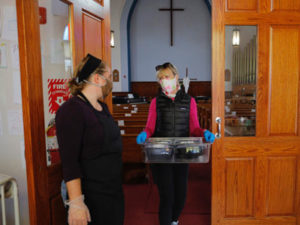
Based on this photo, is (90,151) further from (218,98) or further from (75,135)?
(218,98)

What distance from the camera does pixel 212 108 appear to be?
7.21 feet

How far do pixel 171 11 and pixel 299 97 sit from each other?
376 inches

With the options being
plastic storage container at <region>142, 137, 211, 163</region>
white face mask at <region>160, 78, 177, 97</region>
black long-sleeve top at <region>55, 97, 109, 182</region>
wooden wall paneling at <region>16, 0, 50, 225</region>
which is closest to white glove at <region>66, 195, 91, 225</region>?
black long-sleeve top at <region>55, 97, 109, 182</region>

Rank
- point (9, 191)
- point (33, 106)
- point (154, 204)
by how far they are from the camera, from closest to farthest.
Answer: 1. point (33, 106)
2. point (9, 191)
3. point (154, 204)

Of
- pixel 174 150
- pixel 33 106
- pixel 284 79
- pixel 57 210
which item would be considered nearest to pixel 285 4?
pixel 284 79

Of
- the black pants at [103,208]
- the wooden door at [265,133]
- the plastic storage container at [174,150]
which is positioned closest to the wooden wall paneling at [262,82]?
the wooden door at [265,133]

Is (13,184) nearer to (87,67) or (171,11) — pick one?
(87,67)

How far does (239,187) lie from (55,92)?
1710 mm

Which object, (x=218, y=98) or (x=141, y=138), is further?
(x=218, y=98)

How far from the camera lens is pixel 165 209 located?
6.65 ft

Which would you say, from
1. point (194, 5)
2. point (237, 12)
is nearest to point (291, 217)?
point (237, 12)

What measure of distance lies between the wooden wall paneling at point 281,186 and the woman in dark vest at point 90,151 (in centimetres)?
145

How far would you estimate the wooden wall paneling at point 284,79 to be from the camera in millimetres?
2172

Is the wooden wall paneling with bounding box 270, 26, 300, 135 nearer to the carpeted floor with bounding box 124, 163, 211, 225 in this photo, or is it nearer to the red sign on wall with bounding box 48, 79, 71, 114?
the carpeted floor with bounding box 124, 163, 211, 225
